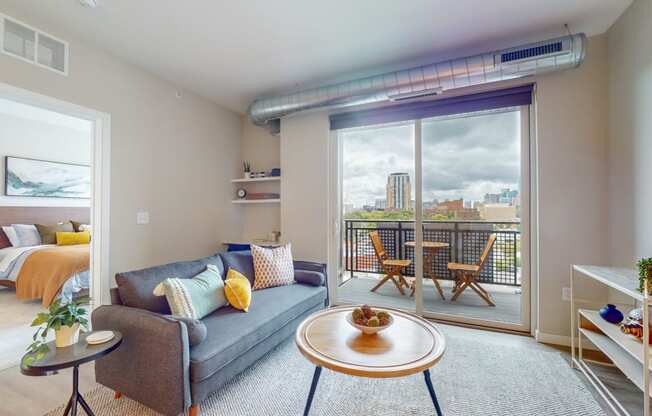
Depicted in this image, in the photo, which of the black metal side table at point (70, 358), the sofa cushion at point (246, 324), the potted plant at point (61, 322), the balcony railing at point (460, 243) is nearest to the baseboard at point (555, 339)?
the balcony railing at point (460, 243)

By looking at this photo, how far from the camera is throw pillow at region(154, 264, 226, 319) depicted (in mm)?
1834

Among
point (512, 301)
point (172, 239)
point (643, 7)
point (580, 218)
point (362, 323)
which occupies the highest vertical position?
point (643, 7)

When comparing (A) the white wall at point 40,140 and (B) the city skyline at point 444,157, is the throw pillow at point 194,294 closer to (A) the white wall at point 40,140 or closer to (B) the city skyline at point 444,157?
(B) the city skyline at point 444,157

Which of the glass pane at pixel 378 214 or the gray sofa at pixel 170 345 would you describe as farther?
the glass pane at pixel 378 214

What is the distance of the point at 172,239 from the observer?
330 centimetres

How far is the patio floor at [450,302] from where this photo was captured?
3020mm

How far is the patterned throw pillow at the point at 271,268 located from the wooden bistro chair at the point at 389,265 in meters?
1.19

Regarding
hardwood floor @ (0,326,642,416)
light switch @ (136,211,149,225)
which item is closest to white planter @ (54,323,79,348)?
hardwood floor @ (0,326,642,416)

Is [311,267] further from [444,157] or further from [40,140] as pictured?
[40,140]

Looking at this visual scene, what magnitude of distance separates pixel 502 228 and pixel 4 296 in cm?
624

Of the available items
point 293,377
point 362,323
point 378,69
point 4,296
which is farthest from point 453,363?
point 4,296

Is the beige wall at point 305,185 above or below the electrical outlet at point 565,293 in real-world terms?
above

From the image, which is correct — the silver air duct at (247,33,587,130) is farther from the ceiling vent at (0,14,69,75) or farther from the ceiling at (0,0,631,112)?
the ceiling vent at (0,14,69,75)

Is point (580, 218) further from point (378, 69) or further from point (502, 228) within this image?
point (378, 69)
